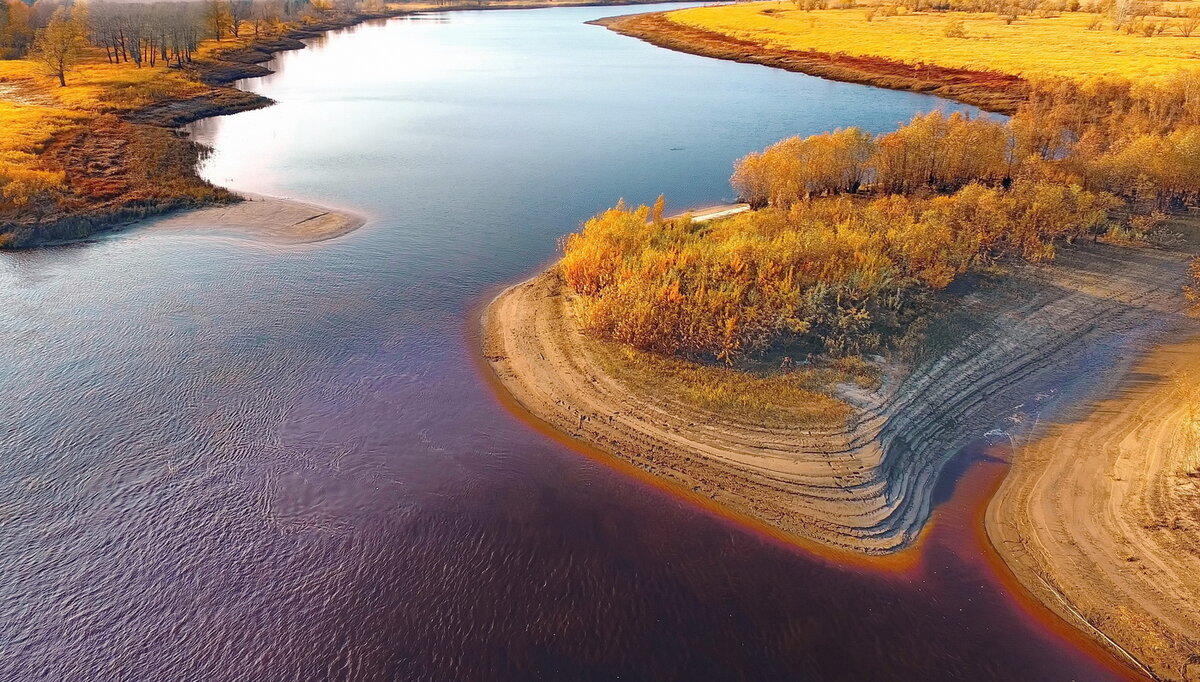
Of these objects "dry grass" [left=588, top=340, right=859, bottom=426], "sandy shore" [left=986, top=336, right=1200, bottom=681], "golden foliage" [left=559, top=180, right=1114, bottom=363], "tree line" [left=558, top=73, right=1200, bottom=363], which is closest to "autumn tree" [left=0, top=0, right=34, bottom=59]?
"tree line" [left=558, top=73, right=1200, bottom=363]

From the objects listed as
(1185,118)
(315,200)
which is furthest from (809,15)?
(315,200)

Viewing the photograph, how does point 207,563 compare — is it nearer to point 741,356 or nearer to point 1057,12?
point 741,356

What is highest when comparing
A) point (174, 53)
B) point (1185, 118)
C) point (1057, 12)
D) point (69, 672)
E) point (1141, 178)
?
point (1057, 12)

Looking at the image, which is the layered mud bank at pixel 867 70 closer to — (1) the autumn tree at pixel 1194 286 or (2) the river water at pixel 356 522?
(1) the autumn tree at pixel 1194 286

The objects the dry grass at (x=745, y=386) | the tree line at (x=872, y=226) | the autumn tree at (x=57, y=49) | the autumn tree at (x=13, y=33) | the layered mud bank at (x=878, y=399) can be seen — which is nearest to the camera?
the layered mud bank at (x=878, y=399)

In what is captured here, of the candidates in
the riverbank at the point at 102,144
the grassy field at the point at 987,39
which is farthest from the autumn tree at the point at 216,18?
the grassy field at the point at 987,39

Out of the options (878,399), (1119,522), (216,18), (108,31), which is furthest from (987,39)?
(108,31)
